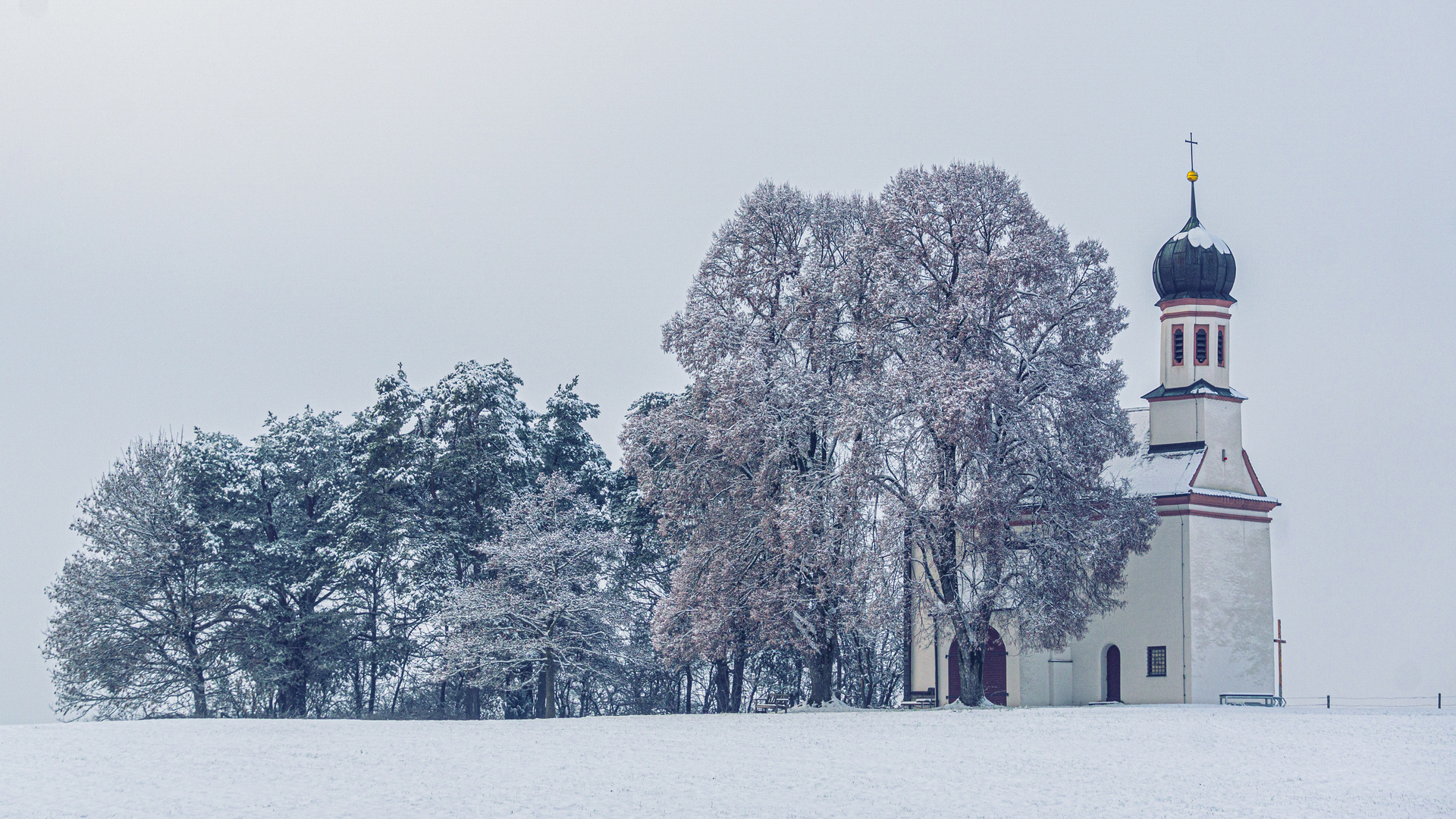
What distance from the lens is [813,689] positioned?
41.6 metres

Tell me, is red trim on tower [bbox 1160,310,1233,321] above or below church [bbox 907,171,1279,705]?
above

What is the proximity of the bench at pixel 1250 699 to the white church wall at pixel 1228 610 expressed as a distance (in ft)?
0.79

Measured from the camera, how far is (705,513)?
42.1 meters

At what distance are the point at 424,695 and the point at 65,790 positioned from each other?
99.8 ft

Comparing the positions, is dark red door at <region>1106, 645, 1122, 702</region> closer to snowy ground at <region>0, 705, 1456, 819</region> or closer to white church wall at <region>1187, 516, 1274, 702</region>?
white church wall at <region>1187, 516, 1274, 702</region>

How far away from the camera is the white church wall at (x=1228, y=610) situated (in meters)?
42.3

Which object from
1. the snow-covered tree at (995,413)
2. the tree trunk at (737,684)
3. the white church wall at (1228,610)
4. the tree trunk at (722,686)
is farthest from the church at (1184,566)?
the tree trunk at (722,686)

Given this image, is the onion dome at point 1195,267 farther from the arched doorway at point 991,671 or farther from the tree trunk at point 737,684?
the tree trunk at point 737,684

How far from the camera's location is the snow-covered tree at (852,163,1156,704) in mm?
36250

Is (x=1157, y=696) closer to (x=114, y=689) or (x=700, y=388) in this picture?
(x=700, y=388)

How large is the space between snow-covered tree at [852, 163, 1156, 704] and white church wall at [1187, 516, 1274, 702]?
460 cm

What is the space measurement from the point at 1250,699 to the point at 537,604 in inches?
808

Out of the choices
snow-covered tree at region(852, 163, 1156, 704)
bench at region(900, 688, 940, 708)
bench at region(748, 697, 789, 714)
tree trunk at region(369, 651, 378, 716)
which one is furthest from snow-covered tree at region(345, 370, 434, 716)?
snow-covered tree at region(852, 163, 1156, 704)

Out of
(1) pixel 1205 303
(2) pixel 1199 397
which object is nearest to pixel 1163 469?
(2) pixel 1199 397
